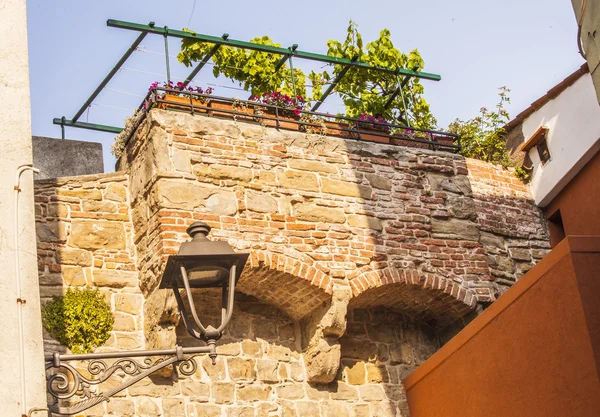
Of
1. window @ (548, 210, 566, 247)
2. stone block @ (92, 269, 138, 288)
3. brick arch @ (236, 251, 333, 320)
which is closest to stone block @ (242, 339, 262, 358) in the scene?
brick arch @ (236, 251, 333, 320)

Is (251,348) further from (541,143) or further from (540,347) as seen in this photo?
(541,143)

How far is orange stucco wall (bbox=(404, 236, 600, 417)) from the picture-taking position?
19.7 ft

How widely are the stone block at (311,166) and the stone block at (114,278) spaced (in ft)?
5.41

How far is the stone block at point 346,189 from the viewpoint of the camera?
339 inches

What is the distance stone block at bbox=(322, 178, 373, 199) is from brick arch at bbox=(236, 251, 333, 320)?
0.83m

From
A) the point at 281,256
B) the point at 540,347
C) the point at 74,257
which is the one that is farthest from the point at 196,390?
the point at 540,347

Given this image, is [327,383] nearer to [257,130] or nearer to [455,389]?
[455,389]

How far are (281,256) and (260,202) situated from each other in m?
0.52

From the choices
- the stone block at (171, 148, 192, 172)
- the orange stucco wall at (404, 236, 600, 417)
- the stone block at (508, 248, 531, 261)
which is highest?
the stone block at (171, 148, 192, 172)

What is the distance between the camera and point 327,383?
8.23 metres

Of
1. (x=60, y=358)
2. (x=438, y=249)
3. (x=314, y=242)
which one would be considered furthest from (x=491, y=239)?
(x=60, y=358)

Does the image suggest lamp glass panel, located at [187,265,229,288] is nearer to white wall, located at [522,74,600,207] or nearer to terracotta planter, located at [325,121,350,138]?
terracotta planter, located at [325,121,350,138]

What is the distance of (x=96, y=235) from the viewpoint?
811 centimetres

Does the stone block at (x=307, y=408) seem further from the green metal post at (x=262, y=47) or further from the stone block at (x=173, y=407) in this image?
the green metal post at (x=262, y=47)
